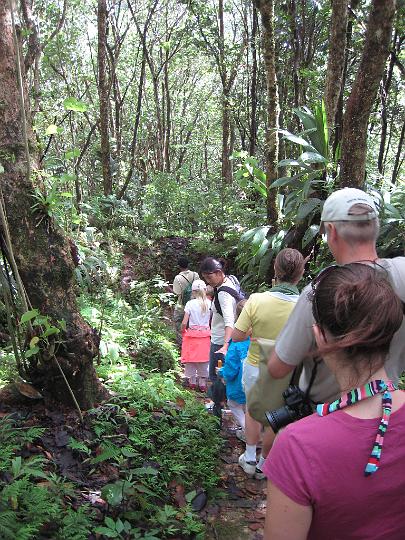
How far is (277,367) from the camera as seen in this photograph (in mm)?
2123

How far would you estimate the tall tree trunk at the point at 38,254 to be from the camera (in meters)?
3.14

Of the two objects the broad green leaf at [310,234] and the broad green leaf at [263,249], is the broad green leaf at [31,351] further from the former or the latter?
the broad green leaf at [263,249]

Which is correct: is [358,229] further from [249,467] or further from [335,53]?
[335,53]

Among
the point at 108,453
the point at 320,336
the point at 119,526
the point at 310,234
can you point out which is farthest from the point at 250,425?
the point at 310,234

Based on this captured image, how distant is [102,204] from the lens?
11.7 m

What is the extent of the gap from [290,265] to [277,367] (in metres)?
1.14

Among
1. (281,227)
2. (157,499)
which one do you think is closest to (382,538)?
(157,499)

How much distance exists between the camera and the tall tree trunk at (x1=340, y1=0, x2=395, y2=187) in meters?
3.95

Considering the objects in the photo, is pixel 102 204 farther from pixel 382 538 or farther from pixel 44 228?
pixel 382 538

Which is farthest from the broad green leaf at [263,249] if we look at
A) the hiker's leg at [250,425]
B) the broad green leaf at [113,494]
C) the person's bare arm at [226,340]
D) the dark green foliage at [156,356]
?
the broad green leaf at [113,494]

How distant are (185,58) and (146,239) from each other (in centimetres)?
1531

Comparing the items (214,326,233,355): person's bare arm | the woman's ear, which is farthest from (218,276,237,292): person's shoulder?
the woman's ear

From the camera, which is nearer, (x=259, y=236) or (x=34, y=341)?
(x=34, y=341)

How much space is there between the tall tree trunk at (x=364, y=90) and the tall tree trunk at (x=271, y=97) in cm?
293
